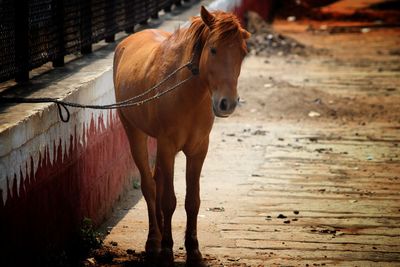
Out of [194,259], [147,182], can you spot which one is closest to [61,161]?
[147,182]

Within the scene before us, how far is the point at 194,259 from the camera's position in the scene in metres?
7.94

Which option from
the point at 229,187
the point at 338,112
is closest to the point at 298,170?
the point at 229,187

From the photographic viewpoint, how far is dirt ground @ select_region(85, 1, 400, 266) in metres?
8.41

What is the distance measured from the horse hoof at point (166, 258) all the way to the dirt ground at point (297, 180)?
0.93 ft

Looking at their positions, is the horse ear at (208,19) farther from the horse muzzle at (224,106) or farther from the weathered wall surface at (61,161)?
the weathered wall surface at (61,161)

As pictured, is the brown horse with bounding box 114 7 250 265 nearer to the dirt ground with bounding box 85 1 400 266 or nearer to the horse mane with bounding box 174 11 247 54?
the horse mane with bounding box 174 11 247 54

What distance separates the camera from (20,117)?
704 centimetres

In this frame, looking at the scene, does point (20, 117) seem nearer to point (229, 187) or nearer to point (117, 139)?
point (117, 139)

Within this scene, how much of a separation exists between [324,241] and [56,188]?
2479mm

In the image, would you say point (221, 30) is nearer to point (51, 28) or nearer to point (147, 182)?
point (147, 182)

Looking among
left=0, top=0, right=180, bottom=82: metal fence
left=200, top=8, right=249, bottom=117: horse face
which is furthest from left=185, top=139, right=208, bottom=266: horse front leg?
left=0, top=0, right=180, bottom=82: metal fence

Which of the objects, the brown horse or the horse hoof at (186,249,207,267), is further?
the horse hoof at (186,249,207,267)

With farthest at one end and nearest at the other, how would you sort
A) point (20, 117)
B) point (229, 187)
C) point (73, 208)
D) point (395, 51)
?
point (395, 51) → point (229, 187) → point (73, 208) → point (20, 117)

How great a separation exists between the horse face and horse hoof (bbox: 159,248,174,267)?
1386 mm
